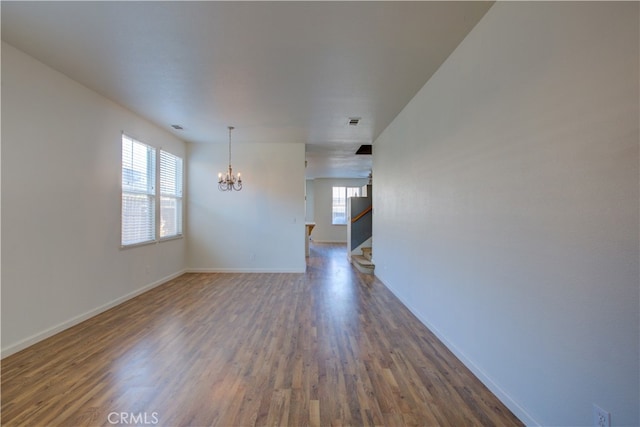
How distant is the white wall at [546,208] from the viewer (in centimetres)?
122

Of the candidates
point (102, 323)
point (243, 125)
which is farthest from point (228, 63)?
A: point (102, 323)

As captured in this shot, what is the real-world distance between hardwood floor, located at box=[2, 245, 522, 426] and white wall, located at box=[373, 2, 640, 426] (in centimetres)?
47

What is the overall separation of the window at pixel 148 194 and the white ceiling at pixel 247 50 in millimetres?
749

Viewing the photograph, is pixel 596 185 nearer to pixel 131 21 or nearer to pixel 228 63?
pixel 228 63

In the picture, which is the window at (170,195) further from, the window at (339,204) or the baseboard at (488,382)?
the window at (339,204)

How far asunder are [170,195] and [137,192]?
3.54ft

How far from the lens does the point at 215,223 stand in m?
6.16

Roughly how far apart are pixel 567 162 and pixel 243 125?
444 cm

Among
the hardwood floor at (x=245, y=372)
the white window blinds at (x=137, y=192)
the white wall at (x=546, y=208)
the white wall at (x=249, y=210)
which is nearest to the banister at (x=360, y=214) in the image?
the white wall at (x=249, y=210)

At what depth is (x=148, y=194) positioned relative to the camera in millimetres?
4699

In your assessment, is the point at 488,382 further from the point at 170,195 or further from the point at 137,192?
the point at 170,195

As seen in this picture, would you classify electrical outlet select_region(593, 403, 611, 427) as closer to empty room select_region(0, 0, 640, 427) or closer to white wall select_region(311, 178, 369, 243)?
empty room select_region(0, 0, 640, 427)

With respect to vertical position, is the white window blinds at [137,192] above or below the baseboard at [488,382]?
above

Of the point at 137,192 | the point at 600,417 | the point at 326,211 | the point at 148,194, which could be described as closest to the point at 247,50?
the point at 137,192
